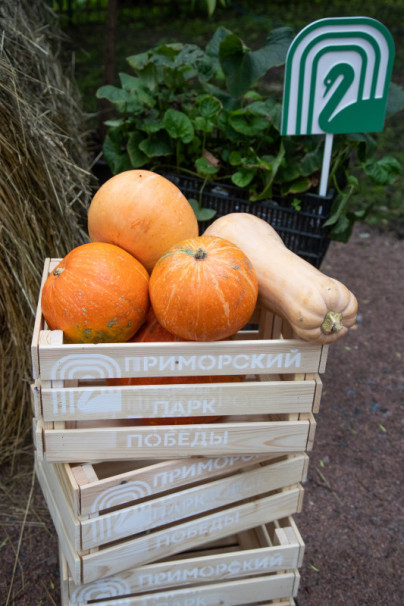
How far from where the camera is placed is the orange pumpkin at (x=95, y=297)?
5.12 ft

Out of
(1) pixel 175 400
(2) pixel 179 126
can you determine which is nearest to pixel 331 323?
(1) pixel 175 400

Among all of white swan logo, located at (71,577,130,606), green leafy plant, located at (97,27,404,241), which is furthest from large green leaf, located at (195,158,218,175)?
white swan logo, located at (71,577,130,606)

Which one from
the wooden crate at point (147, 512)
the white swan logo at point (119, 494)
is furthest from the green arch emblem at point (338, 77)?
the white swan logo at point (119, 494)

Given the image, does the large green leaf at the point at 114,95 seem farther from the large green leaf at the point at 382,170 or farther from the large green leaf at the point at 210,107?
the large green leaf at the point at 382,170

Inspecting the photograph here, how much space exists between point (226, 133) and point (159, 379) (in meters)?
1.39

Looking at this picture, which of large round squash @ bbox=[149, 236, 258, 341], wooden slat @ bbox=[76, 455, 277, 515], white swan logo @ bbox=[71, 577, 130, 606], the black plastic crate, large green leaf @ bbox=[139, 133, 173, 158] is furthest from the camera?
large green leaf @ bbox=[139, 133, 173, 158]

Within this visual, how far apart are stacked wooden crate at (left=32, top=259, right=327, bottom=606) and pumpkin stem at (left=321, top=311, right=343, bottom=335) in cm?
8

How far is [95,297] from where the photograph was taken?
156 cm

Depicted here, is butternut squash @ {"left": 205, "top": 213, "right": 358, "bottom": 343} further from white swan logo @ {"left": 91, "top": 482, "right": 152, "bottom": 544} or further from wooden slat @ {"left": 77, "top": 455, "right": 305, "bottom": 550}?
white swan logo @ {"left": 91, "top": 482, "right": 152, "bottom": 544}

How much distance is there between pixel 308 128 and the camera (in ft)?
7.91

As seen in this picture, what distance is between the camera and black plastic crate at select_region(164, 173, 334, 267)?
258cm

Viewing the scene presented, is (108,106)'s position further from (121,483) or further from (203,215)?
(121,483)

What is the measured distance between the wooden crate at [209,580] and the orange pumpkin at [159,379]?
438 millimetres

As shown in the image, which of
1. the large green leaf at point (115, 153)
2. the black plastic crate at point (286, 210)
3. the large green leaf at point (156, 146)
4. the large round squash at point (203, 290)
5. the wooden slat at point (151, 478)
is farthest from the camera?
the large green leaf at point (115, 153)
